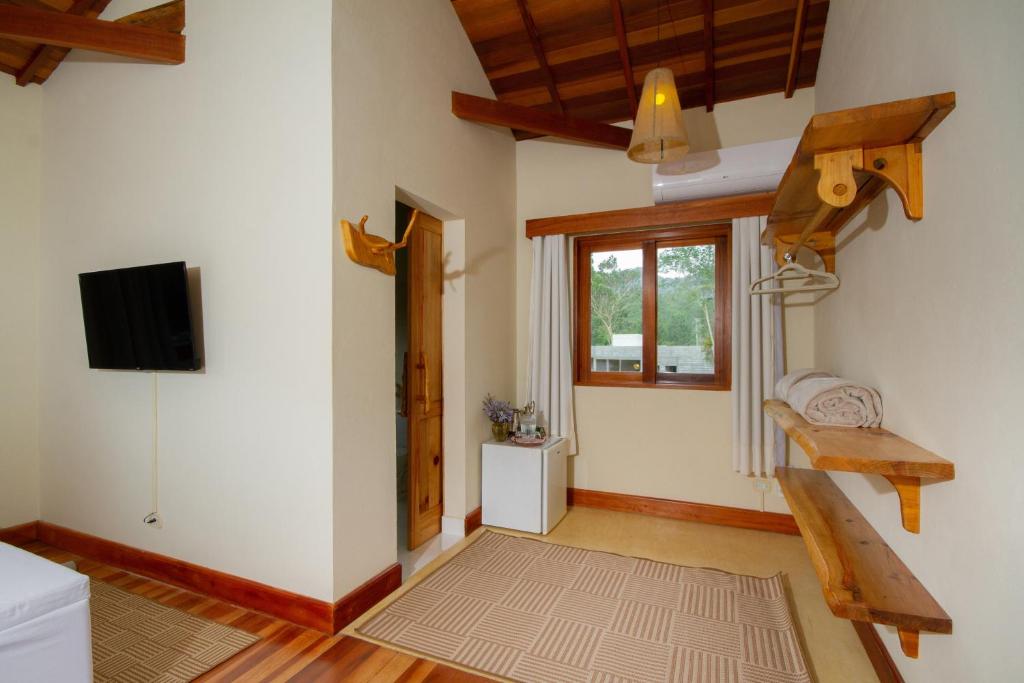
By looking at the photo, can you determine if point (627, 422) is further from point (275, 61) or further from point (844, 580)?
point (275, 61)

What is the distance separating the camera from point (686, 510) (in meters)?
3.57

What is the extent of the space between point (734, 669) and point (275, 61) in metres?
3.37

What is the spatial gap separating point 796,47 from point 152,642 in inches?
183

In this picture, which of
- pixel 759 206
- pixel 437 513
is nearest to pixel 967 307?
pixel 759 206

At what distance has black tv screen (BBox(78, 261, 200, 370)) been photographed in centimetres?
242

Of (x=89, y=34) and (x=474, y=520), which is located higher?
(x=89, y=34)

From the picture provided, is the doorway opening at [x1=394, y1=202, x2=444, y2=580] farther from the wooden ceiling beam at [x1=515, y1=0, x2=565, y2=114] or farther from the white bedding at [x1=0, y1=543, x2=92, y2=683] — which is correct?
the white bedding at [x1=0, y1=543, x2=92, y2=683]

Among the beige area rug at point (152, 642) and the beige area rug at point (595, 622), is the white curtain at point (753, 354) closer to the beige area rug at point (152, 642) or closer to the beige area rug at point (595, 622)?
the beige area rug at point (595, 622)

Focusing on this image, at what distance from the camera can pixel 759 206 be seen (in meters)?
3.21

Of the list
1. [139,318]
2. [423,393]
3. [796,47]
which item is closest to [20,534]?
[139,318]

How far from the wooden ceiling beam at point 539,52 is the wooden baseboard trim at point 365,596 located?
3.46 m

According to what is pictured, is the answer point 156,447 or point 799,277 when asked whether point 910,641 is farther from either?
point 156,447

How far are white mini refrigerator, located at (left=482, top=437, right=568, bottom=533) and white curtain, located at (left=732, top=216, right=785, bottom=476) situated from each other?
50.5 inches

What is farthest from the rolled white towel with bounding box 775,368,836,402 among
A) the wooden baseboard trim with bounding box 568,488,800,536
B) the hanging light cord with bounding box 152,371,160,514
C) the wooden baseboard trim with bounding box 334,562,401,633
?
the hanging light cord with bounding box 152,371,160,514
